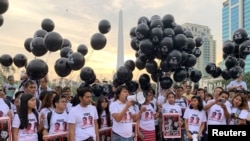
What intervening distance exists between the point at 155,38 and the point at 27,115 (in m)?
4.71

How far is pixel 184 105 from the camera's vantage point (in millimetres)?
7773

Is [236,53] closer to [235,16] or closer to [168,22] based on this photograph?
[168,22]

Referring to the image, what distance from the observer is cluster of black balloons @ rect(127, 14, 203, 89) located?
345 inches

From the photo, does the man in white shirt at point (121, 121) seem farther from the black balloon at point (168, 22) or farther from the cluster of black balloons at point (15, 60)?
the cluster of black balloons at point (15, 60)

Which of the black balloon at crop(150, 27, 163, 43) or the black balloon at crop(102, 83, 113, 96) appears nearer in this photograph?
the black balloon at crop(102, 83, 113, 96)

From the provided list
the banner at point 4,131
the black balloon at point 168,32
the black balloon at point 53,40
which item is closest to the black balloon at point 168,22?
the black balloon at point 168,32

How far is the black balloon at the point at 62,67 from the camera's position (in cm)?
796

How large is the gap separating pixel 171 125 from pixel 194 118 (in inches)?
23.6

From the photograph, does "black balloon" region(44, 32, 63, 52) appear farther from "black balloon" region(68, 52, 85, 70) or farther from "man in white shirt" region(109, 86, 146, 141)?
"man in white shirt" region(109, 86, 146, 141)

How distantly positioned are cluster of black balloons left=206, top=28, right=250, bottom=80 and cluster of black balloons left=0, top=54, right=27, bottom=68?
246 inches

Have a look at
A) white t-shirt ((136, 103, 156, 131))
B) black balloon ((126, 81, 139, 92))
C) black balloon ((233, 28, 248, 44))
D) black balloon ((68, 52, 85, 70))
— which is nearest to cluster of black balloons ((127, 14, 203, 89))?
black balloon ((126, 81, 139, 92))

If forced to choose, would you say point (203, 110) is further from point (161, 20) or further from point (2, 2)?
point (2, 2)

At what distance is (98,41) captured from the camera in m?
9.18

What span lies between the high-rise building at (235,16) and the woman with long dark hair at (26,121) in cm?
7659
